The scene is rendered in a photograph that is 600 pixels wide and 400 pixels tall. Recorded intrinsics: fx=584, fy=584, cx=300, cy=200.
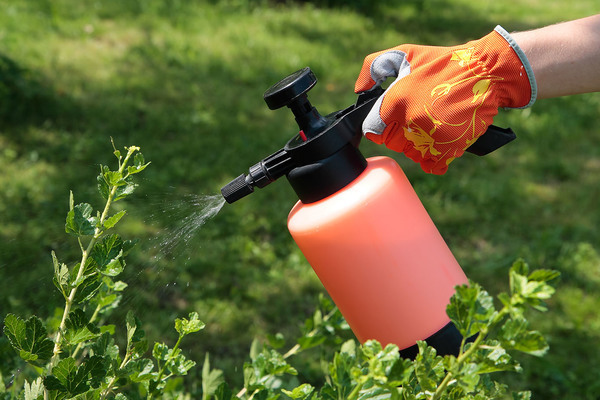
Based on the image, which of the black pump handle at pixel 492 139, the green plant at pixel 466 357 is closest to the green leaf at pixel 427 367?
the green plant at pixel 466 357

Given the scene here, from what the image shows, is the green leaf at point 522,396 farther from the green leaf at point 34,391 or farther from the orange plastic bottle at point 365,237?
the green leaf at point 34,391

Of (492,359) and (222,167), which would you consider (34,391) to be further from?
(222,167)

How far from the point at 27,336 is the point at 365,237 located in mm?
655

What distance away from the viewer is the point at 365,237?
122 cm

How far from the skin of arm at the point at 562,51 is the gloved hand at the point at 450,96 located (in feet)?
0.15

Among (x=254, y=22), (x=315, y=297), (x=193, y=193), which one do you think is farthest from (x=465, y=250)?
(x=254, y=22)

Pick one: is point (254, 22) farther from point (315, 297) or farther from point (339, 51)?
point (315, 297)

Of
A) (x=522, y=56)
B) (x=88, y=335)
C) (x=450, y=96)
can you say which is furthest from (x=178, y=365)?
(x=522, y=56)

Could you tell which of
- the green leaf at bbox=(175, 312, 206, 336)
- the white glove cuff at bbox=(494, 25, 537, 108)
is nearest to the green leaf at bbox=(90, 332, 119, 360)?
the green leaf at bbox=(175, 312, 206, 336)

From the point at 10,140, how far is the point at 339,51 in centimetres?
298

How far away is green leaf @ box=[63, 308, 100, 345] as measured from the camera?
933 mm

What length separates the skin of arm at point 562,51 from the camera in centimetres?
136

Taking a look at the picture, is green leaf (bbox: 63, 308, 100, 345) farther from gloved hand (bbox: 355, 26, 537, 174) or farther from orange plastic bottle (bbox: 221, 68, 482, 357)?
gloved hand (bbox: 355, 26, 537, 174)

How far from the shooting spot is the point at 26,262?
9.36 feet
